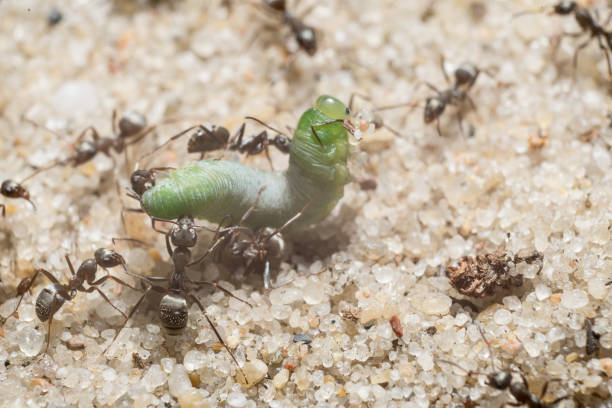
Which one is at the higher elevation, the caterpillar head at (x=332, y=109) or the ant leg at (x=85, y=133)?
the caterpillar head at (x=332, y=109)

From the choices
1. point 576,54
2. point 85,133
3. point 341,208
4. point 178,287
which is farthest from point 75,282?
point 576,54

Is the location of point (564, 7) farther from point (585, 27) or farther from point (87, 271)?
point (87, 271)

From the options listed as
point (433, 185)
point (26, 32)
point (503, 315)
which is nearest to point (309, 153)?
point (433, 185)

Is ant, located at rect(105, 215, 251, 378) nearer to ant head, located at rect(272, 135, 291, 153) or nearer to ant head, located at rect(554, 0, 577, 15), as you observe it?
ant head, located at rect(272, 135, 291, 153)

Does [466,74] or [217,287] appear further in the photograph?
[466,74]

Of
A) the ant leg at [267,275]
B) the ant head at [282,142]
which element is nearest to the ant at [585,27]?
the ant head at [282,142]

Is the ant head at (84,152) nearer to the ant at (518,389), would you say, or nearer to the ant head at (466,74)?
the ant head at (466,74)
